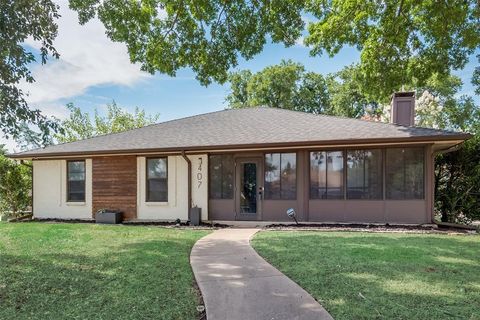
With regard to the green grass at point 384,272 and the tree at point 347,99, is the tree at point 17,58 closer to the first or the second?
the green grass at point 384,272

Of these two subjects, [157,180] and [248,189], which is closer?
[248,189]

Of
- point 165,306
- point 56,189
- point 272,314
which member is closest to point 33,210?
point 56,189

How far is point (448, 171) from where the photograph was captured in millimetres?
11086

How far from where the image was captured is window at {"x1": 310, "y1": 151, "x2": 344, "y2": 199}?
10164mm

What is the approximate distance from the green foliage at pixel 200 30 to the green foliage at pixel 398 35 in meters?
1.38

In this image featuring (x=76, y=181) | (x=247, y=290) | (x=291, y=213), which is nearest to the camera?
(x=247, y=290)

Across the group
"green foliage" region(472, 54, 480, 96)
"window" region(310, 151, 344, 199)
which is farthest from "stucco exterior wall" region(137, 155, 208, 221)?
"green foliage" region(472, 54, 480, 96)

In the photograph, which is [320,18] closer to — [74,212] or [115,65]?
[115,65]

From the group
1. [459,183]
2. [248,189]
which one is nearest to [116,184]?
[248,189]

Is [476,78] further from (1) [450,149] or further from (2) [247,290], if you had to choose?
(2) [247,290]

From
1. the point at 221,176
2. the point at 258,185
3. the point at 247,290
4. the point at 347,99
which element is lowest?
the point at 247,290

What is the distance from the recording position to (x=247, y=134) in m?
11.4

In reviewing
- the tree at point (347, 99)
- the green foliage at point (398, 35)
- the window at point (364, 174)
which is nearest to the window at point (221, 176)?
the window at point (364, 174)

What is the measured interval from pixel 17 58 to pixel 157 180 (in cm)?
831
